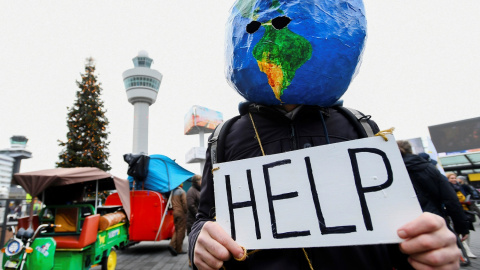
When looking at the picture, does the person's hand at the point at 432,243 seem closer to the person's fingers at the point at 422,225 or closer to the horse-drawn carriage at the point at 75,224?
the person's fingers at the point at 422,225

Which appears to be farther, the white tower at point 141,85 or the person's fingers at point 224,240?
the white tower at point 141,85

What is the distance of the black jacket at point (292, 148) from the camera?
0.91 metres

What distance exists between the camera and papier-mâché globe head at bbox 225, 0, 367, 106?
100cm

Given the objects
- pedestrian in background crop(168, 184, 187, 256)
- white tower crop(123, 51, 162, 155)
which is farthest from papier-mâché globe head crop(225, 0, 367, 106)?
white tower crop(123, 51, 162, 155)

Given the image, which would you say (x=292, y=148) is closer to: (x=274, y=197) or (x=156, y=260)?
(x=274, y=197)

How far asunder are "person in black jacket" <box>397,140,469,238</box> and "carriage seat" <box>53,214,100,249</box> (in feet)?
15.6

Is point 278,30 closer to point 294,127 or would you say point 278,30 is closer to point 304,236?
point 294,127

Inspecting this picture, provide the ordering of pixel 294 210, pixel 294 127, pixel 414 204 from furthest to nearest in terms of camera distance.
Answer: pixel 294 127 < pixel 294 210 < pixel 414 204

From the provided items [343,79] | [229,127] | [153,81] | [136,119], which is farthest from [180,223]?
[153,81]

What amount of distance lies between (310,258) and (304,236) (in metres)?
0.12

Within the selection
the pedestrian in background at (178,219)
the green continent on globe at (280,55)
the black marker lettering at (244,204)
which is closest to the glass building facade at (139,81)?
the pedestrian in background at (178,219)

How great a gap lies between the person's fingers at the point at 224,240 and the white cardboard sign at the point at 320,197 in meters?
0.05

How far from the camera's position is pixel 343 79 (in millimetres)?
1045

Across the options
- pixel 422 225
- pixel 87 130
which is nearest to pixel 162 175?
pixel 422 225
